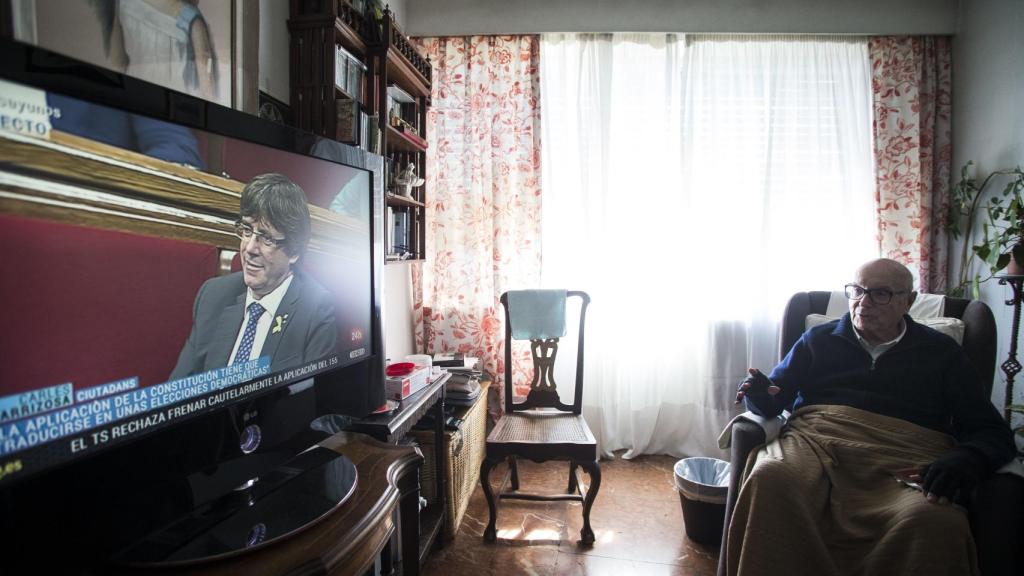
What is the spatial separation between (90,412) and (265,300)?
1.15 feet

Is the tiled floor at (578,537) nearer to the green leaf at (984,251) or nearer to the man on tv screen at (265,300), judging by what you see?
the man on tv screen at (265,300)

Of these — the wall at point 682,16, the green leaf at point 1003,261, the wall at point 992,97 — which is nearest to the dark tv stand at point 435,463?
the wall at point 682,16

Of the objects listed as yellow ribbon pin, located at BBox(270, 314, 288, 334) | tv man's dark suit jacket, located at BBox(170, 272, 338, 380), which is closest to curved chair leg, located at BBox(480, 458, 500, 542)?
tv man's dark suit jacket, located at BBox(170, 272, 338, 380)

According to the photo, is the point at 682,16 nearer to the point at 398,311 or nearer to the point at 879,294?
the point at 879,294

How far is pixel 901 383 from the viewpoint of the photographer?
165cm

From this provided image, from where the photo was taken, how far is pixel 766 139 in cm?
283

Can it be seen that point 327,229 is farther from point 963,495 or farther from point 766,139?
point 766,139

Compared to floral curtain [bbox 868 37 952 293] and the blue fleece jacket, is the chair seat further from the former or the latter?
floral curtain [bbox 868 37 952 293]

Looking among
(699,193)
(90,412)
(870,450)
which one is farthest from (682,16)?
(90,412)

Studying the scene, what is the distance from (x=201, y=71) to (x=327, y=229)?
1.80 ft

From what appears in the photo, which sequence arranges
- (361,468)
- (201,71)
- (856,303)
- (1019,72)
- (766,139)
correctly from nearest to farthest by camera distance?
(361,468), (201,71), (856,303), (1019,72), (766,139)

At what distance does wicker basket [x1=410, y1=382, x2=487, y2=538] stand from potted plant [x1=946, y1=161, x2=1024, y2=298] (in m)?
2.44

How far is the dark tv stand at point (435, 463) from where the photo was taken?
132cm

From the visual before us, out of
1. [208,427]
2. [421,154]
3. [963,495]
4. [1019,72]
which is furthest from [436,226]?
[1019,72]
